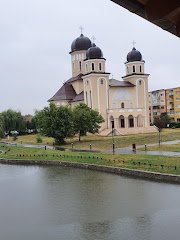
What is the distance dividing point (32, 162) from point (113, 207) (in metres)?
15.7

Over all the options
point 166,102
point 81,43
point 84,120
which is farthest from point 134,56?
point 166,102

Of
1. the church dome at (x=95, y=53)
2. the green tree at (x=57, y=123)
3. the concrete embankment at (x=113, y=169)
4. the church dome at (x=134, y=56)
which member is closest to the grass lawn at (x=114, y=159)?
the concrete embankment at (x=113, y=169)

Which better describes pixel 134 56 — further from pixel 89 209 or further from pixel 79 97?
pixel 89 209

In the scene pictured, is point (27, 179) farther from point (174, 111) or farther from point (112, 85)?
point (174, 111)

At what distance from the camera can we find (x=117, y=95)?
46.9 metres

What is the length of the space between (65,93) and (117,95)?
8086 mm

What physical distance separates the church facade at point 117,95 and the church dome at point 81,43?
4.95 meters

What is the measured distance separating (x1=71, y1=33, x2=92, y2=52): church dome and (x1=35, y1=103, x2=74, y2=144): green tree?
716 inches

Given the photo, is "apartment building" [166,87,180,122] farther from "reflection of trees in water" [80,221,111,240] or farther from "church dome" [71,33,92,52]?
"reflection of trees in water" [80,221,111,240]

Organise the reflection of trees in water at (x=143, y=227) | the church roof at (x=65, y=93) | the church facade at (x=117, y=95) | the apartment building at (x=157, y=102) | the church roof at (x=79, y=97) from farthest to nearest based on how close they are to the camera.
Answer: the apartment building at (x=157, y=102)
the church roof at (x=65, y=93)
the church roof at (x=79, y=97)
the church facade at (x=117, y=95)
the reflection of trees in water at (x=143, y=227)

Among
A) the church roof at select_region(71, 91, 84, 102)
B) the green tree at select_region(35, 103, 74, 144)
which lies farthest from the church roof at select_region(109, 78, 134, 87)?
the green tree at select_region(35, 103, 74, 144)

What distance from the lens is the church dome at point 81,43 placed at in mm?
53156

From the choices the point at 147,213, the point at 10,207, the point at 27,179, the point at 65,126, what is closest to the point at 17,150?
the point at 65,126

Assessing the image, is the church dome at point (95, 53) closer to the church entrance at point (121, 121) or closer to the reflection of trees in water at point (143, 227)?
the church entrance at point (121, 121)
